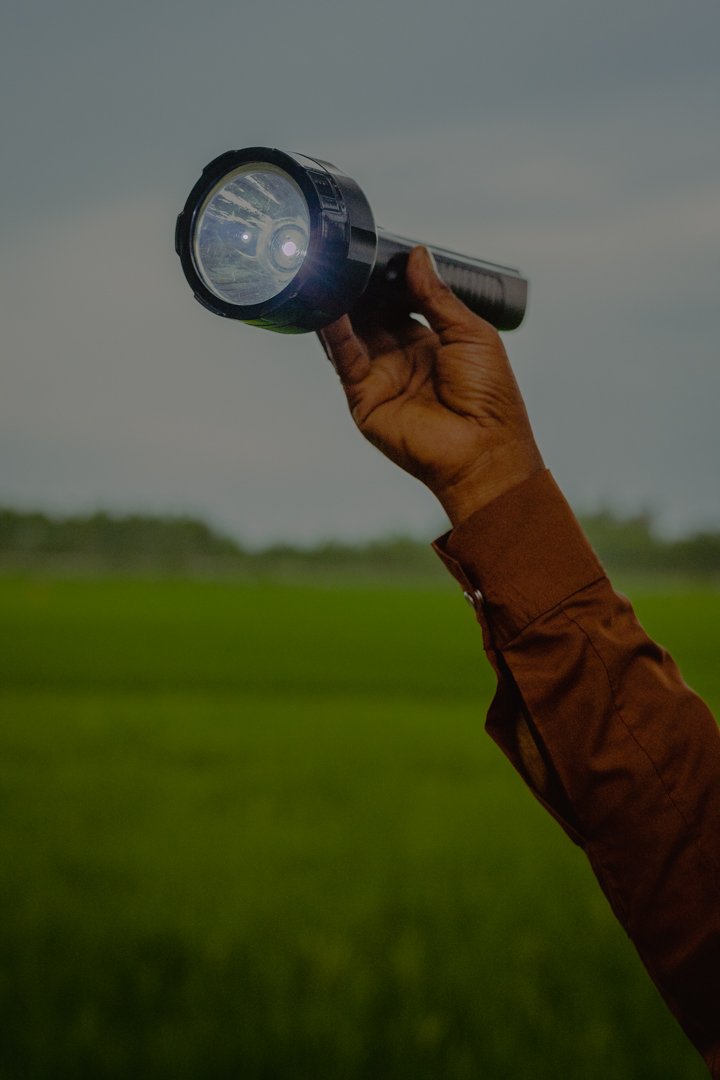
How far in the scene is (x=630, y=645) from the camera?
1.11 metres

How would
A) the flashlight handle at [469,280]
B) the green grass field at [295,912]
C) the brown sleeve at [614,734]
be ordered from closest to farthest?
1. the brown sleeve at [614,734]
2. the flashlight handle at [469,280]
3. the green grass field at [295,912]

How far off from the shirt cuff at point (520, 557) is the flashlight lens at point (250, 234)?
1.00 ft

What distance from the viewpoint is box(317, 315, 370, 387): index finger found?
4.03 feet

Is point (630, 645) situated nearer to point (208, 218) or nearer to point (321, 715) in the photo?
point (208, 218)

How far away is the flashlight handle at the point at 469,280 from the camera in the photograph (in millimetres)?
1194

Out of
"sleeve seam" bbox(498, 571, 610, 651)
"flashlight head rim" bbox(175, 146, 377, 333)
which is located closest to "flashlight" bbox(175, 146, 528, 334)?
"flashlight head rim" bbox(175, 146, 377, 333)

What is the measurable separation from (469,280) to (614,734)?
1.73 feet

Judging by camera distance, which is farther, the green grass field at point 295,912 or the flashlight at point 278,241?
the green grass field at point 295,912

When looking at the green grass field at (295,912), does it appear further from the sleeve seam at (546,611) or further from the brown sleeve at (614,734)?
the sleeve seam at (546,611)

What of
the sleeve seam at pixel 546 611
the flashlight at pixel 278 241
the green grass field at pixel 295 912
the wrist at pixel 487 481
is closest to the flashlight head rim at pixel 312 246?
the flashlight at pixel 278 241

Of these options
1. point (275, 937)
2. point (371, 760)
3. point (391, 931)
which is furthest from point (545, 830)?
point (371, 760)

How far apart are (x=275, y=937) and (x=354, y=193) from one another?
5.01 metres

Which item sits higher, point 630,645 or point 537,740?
point 630,645

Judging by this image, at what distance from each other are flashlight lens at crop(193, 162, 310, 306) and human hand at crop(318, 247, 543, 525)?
11 centimetres
